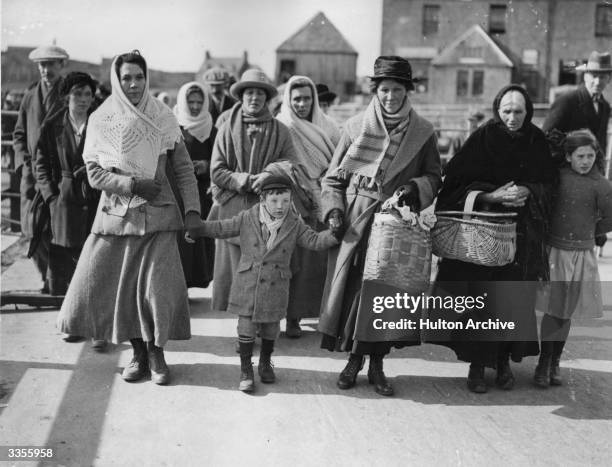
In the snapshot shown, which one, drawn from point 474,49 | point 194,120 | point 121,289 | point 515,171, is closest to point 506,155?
point 515,171

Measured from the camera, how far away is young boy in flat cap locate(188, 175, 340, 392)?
4.47 metres

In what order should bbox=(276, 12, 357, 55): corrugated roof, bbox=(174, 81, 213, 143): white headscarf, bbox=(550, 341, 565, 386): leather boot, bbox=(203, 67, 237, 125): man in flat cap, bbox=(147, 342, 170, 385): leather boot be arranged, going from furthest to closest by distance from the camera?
bbox=(276, 12, 357, 55): corrugated roof
bbox=(203, 67, 237, 125): man in flat cap
bbox=(174, 81, 213, 143): white headscarf
bbox=(550, 341, 565, 386): leather boot
bbox=(147, 342, 170, 385): leather boot

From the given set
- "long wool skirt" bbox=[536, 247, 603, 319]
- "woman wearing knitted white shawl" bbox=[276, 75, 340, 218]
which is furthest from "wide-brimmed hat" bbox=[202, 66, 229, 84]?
"long wool skirt" bbox=[536, 247, 603, 319]

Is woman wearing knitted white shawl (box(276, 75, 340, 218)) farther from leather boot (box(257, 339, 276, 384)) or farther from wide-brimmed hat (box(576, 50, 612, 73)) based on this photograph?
wide-brimmed hat (box(576, 50, 612, 73))

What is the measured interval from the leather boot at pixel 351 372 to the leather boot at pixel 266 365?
1.39 feet

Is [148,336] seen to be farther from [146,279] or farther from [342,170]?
[342,170]

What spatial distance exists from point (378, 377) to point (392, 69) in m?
1.86

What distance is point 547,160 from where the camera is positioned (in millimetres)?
4543

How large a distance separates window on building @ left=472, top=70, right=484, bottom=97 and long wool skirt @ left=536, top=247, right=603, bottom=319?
132 ft

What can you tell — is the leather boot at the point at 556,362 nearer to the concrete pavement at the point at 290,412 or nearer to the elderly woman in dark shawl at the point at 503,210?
the concrete pavement at the point at 290,412

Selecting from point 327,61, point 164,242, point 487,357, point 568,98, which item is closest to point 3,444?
point 164,242

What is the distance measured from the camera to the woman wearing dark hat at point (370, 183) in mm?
4434

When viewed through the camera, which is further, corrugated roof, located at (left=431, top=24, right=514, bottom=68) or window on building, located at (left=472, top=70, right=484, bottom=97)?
window on building, located at (left=472, top=70, right=484, bottom=97)

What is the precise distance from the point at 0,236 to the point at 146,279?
5.06 meters
